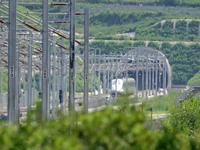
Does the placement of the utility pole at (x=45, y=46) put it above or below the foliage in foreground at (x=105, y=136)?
above

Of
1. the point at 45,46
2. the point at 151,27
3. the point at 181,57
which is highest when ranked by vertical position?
the point at 151,27

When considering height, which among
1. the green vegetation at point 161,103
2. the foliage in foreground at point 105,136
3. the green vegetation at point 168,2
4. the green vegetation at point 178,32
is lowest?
the green vegetation at point 161,103

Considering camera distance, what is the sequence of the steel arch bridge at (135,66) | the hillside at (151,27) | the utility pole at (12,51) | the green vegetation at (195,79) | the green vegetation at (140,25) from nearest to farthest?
1. the utility pole at (12,51)
2. the steel arch bridge at (135,66)
3. the green vegetation at (195,79)
4. the hillside at (151,27)
5. the green vegetation at (140,25)

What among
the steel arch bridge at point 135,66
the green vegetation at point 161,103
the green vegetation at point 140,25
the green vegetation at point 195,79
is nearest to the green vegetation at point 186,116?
the green vegetation at point 161,103

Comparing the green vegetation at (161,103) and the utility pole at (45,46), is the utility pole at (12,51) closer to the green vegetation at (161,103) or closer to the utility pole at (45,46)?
the utility pole at (45,46)

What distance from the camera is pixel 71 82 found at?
59.3 feet

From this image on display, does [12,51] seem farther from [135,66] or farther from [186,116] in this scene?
[135,66]

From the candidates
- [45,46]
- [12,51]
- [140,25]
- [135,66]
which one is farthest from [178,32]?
[12,51]

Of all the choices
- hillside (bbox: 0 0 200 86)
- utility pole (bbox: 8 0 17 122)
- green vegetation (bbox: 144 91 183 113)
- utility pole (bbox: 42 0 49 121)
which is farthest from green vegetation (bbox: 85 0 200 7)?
utility pole (bbox: 8 0 17 122)

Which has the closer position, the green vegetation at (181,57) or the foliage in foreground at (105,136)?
the foliage in foreground at (105,136)

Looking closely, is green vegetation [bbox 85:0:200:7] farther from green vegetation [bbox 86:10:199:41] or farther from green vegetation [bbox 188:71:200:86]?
green vegetation [bbox 188:71:200:86]

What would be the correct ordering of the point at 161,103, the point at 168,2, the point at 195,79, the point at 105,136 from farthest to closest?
the point at 168,2 → the point at 195,79 → the point at 161,103 → the point at 105,136

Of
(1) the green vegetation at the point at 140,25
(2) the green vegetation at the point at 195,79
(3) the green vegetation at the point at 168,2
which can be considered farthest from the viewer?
(3) the green vegetation at the point at 168,2

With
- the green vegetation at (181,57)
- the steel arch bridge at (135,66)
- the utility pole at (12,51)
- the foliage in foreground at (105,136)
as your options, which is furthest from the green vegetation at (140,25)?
the foliage in foreground at (105,136)
